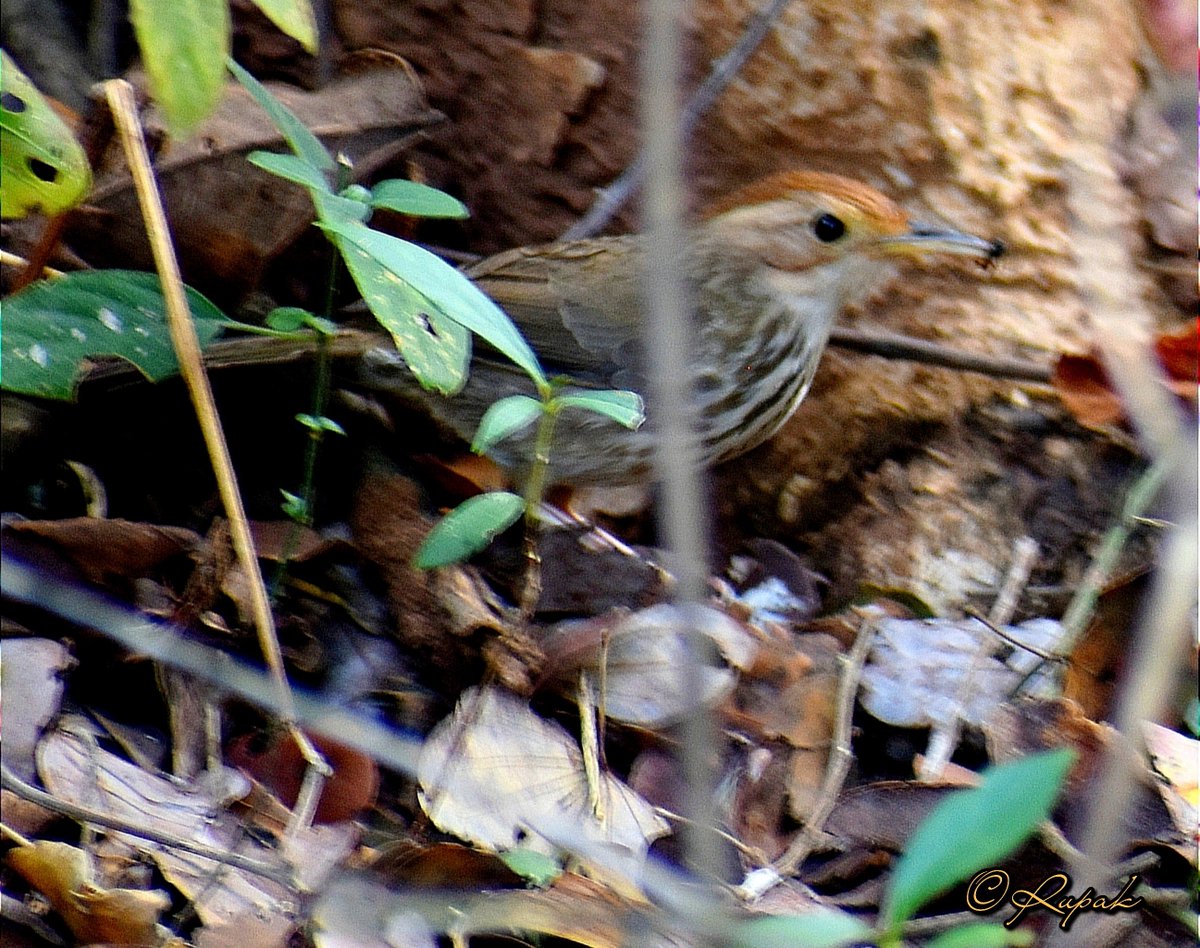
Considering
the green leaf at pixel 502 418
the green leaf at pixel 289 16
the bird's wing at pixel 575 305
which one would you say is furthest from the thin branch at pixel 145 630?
the bird's wing at pixel 575 305

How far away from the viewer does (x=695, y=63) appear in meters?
3.25

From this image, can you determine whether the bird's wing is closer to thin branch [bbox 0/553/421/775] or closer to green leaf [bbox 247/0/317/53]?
thin branch [bbox 0/553/421/775]

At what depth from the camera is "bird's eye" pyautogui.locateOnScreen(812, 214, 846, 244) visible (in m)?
3.21

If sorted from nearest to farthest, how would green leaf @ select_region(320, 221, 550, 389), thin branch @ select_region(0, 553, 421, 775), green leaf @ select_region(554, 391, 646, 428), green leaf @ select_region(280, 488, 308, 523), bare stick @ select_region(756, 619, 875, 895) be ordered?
green leaf @ select_region(320, 221, 550, 389)
green leaf @ select_region(554, 391, 646, 428)
thin branch @ select_region(0, 553, 421, 775)
bare stick @ select_region(756, 619, 875, 895)
green leaf @ select_region(280, 488, 308, 523)

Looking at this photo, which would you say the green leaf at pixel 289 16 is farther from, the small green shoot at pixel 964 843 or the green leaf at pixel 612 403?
the small green shoot at pixel 964 843

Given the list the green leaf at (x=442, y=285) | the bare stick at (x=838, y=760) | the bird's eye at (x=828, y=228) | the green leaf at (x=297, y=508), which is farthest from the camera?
the bird's eye at (x=828, y=228)

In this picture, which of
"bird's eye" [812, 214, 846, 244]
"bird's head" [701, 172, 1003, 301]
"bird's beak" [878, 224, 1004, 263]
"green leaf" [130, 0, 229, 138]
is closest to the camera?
"green leaf" [130, 0, 229, 138]

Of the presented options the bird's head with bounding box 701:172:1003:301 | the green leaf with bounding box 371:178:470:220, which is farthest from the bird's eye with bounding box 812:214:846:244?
the green leaf with bounding box 371:178:470:220

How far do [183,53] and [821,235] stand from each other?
1.99 metres

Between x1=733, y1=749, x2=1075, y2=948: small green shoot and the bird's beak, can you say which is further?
the bird's beak

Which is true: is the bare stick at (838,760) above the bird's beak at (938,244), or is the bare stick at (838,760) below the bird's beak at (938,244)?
below

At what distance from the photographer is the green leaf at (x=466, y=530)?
2125mm

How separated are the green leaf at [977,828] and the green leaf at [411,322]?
1059 mm

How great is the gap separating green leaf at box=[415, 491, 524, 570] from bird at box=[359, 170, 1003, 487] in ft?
2.87
